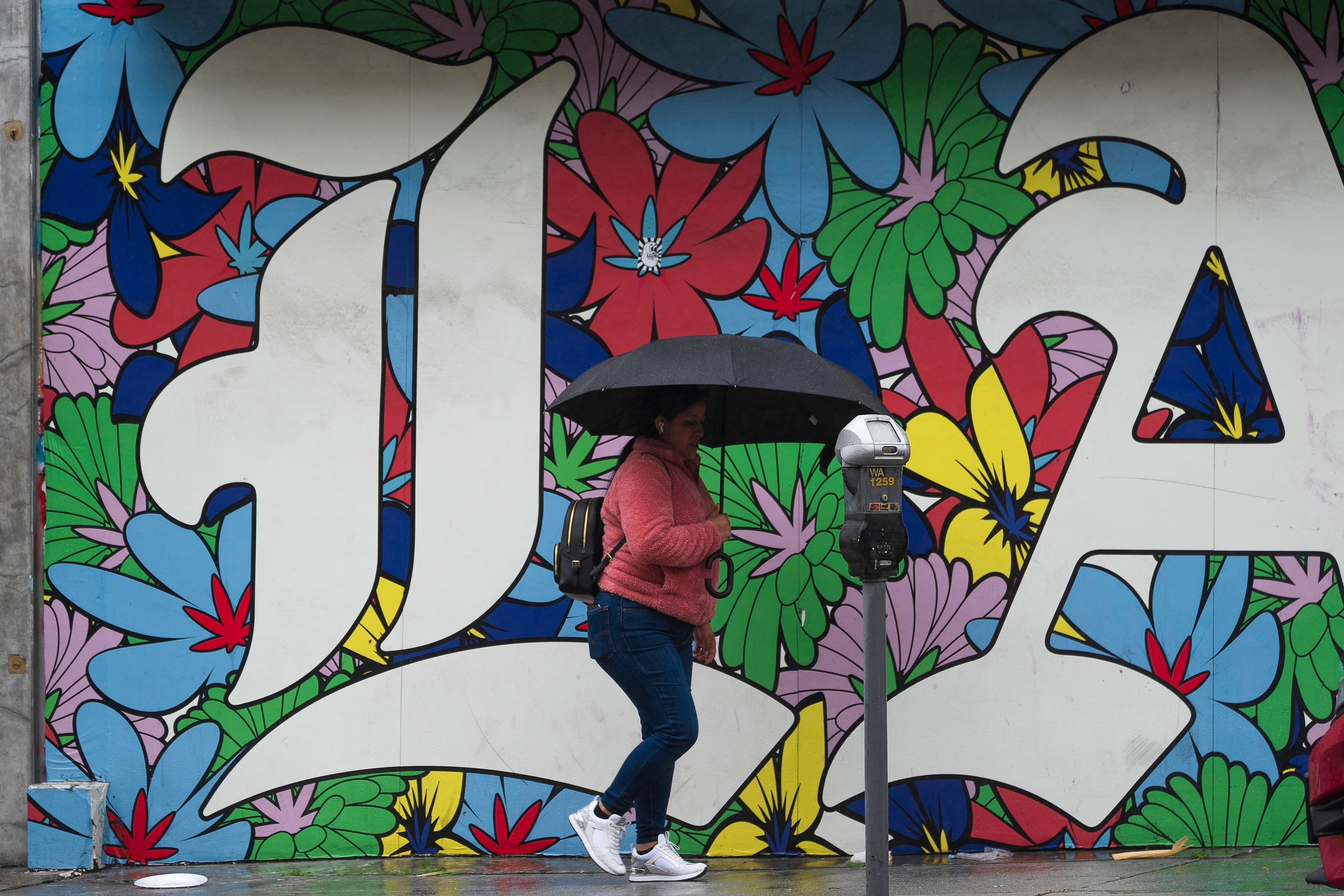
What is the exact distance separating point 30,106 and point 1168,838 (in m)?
5.69

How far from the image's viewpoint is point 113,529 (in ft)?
17.0

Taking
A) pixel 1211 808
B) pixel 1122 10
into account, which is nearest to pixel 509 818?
pixel 1211 808

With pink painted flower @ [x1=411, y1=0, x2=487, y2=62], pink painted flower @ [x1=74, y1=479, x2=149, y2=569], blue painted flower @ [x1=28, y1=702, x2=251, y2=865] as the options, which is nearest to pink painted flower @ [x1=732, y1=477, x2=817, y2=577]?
pink painted flower @ [x1=411, y1=0, x2=487, y2=62]

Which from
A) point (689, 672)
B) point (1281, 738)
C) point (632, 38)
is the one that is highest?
point (632, 38)

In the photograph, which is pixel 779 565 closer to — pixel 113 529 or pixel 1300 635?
pixel 1300 635

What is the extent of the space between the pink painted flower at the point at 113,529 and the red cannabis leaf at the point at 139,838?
99cm

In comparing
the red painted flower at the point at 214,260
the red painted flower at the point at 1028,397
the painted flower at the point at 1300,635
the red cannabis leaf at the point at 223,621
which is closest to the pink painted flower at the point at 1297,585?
the painted flower at the point at 1300,635

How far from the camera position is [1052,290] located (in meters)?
5.20

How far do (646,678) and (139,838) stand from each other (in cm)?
239

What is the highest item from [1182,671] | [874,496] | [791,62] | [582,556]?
[791,62]

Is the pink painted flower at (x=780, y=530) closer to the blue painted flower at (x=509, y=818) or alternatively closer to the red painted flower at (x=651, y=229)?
the red painted flower at (x=651, y=229)

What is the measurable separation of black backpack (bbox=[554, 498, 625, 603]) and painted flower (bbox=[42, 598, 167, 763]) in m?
2.04

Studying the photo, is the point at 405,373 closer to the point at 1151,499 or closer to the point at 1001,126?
the point at 1001,126

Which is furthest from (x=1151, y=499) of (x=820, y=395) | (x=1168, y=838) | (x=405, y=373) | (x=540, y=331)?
(x=405, y=373)
